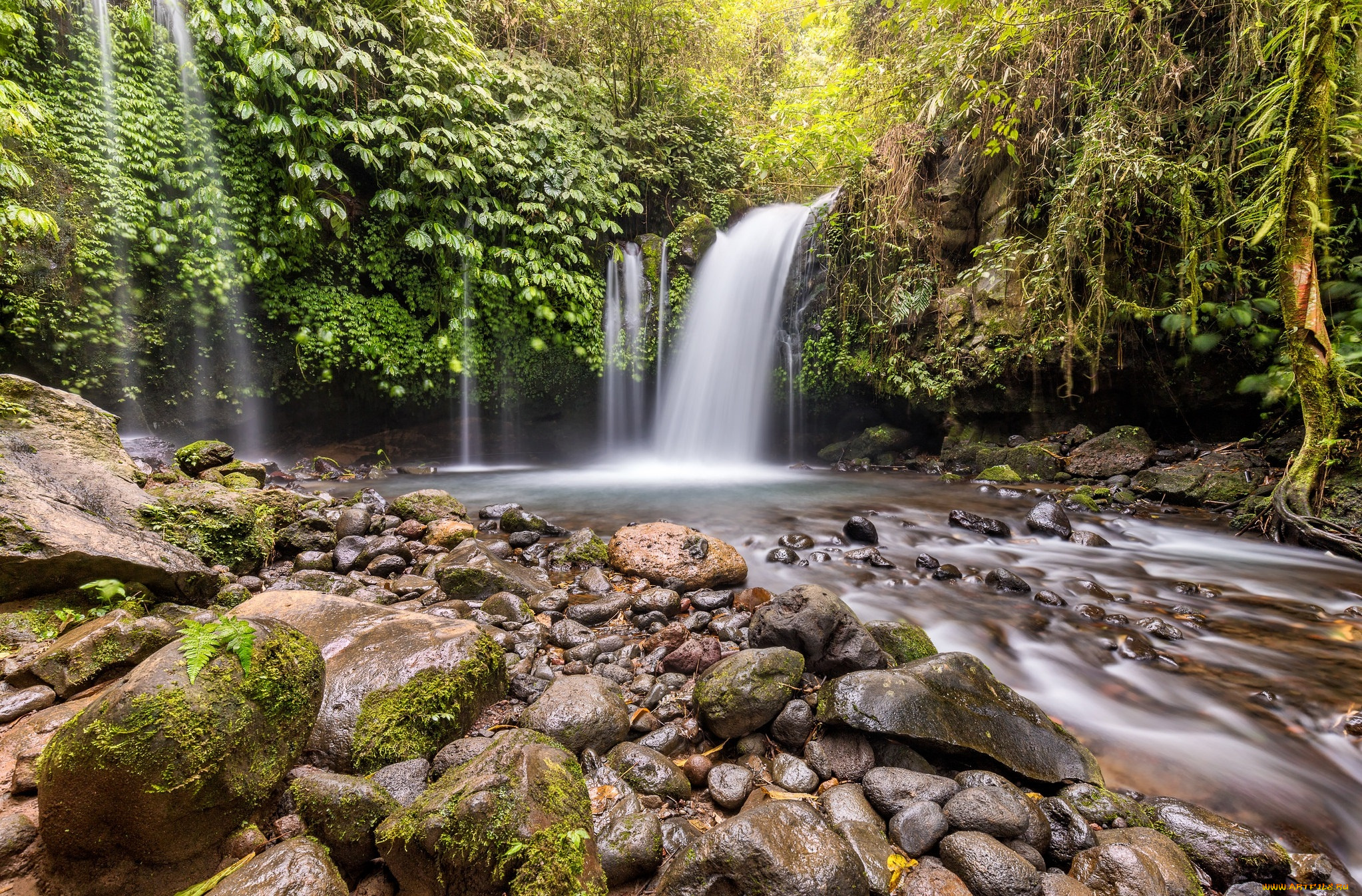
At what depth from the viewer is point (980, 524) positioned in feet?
17.4

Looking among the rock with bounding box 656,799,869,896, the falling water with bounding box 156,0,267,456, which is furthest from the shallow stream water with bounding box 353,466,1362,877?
the falling water with bounding box 156,0,267,456

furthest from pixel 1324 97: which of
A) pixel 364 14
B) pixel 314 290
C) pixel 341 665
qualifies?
pixel 314 290

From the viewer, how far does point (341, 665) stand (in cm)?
208

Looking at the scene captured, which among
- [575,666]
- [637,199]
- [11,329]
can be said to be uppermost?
[637,199]

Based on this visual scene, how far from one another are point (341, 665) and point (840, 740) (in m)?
2.15

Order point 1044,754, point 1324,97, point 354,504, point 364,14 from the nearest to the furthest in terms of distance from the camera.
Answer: point 1044,754, point 1324,97, point 354,504, point 364,14

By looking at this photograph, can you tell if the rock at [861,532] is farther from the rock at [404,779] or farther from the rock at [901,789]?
the rock at [404,779]

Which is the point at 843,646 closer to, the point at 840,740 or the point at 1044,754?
the point at 840,740

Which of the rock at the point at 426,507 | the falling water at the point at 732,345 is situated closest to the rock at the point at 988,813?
the rock at the point at 426,507

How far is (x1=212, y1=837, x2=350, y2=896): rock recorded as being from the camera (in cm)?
118

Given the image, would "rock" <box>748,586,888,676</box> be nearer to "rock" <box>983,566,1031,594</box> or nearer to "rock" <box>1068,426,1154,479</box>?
"rock" <box>983,566,1031,594</box>

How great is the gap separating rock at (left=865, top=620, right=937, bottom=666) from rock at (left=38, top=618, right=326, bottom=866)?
8.82 ft

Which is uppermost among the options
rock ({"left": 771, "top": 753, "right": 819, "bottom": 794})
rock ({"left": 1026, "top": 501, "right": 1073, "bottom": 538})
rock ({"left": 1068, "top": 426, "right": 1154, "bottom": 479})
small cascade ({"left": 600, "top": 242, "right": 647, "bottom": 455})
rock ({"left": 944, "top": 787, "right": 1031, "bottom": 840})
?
small cascade ({"left": 600, "top": 242, "right": 647, "bottom": 455})

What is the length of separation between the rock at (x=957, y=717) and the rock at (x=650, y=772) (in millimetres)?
674
